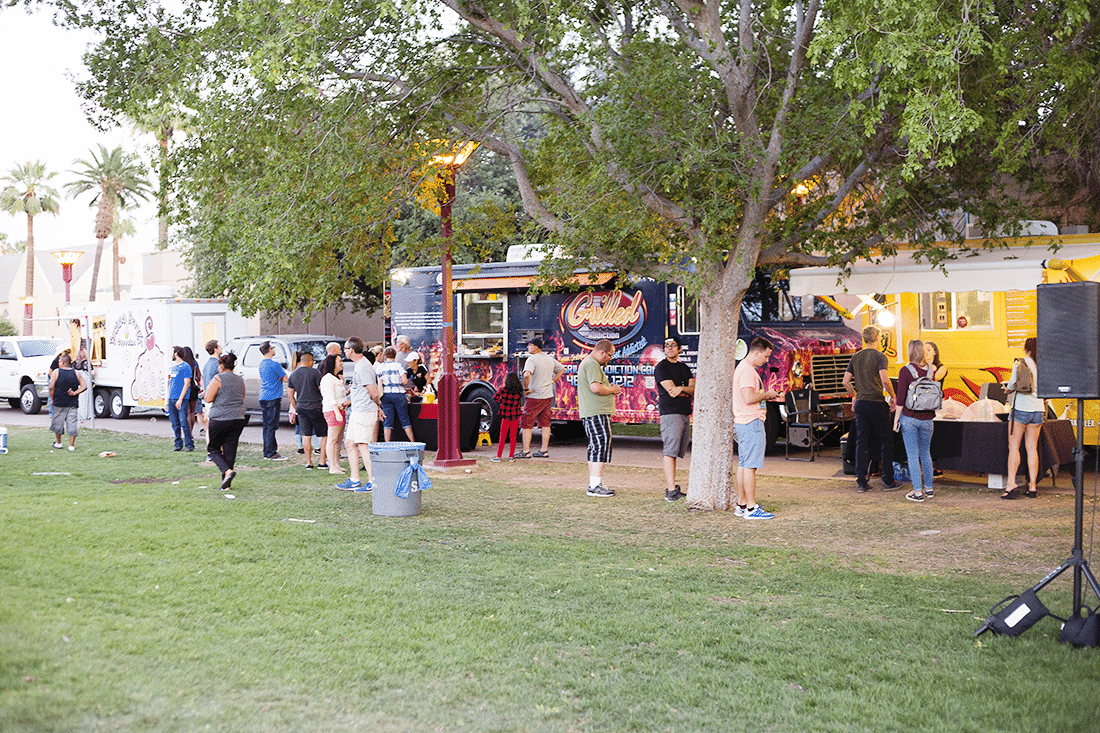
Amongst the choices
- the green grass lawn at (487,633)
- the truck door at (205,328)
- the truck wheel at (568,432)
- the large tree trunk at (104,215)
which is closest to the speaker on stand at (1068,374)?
the green grass lawn at (487,633)

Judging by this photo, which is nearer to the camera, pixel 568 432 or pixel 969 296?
pixel 969 296

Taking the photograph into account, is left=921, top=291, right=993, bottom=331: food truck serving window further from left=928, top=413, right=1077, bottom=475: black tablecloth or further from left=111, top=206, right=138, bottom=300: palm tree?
left=111, top=206, right=138, bottom=300: palm tree

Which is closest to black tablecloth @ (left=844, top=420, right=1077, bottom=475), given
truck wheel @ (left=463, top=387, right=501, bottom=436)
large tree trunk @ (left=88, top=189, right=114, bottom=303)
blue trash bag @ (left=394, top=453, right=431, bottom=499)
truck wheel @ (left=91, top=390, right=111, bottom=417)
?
blue trash bag @ (left=394, top=453, right=431, bottom=499)

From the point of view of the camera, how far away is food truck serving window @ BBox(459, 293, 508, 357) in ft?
59.2

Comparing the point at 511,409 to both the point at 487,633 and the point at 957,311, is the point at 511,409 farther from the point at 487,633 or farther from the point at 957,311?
the point at 487,633

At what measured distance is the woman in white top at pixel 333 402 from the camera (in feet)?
43.5

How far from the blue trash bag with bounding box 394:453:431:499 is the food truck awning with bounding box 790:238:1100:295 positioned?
197 inches

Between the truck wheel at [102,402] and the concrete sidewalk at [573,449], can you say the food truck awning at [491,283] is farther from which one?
the truck wheel at [102,402]

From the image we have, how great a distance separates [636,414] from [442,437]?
126 inches

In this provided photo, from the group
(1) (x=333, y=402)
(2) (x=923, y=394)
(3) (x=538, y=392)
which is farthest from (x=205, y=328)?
(2) (x=923, y=394)

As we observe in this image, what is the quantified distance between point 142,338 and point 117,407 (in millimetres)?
2065

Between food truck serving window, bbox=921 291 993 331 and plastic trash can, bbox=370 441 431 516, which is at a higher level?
food truck serving window, bbox=921 291 993 331

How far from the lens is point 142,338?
24.1 meters

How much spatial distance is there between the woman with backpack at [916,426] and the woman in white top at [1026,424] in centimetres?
83
